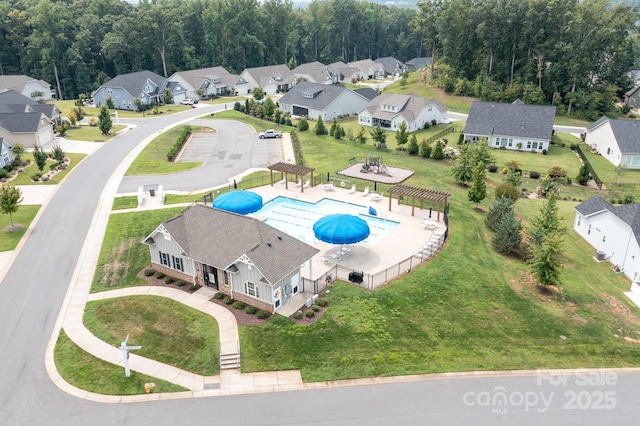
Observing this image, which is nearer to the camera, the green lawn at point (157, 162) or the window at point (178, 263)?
the window at point (178, 263)

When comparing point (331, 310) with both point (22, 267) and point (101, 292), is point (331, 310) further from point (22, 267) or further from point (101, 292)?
point (22, 267)

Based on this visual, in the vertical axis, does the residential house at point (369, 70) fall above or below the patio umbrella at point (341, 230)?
above

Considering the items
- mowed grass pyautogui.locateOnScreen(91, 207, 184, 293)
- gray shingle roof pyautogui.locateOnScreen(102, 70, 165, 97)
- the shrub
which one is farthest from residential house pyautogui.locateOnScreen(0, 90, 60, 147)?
the shrub

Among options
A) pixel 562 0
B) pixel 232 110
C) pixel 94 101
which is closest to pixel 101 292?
pixel 232 110

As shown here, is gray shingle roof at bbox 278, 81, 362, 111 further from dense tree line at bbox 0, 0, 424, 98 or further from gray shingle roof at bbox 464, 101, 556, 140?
dense tree line at bbox 0, 0, 424, 98

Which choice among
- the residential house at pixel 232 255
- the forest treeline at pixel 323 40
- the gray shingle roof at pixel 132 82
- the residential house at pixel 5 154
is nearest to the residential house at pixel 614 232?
the residential house at pixel 232 255

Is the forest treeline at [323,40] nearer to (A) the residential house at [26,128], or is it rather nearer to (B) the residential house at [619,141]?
(B) the residential house at [619,141]
